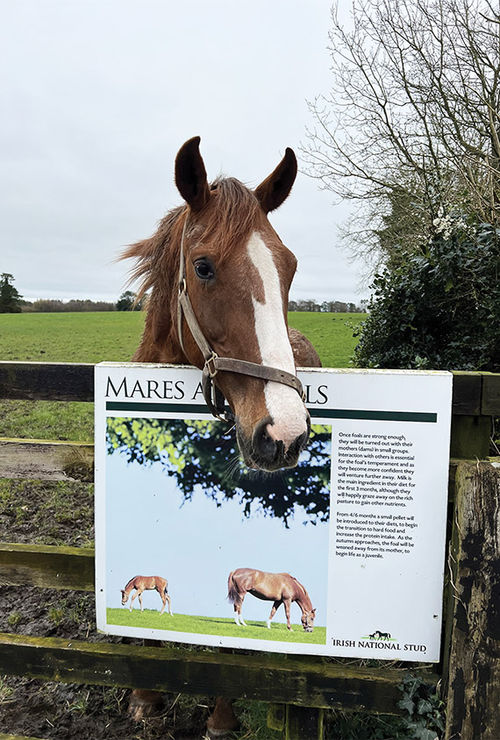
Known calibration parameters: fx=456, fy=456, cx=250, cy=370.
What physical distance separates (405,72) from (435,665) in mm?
8970

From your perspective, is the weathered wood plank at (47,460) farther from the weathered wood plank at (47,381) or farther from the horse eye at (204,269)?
the horse eye at (204,269)

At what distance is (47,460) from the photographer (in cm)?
221

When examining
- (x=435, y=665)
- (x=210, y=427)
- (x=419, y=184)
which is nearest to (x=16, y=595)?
(x=210, y=427)

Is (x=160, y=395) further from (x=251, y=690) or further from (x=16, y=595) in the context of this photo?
(x=16, y=595)

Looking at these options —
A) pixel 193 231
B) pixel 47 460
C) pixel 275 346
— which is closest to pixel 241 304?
pixel 275 346

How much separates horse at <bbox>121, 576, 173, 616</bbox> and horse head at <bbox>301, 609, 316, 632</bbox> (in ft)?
1.93

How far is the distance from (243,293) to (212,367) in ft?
1.02

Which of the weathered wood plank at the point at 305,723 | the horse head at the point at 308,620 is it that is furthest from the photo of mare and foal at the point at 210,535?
the weathered wood plank at the point at 305,723

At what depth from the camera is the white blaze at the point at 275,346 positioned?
150cm

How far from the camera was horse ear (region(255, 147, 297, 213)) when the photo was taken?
2113mm

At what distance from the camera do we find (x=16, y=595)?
3555mm

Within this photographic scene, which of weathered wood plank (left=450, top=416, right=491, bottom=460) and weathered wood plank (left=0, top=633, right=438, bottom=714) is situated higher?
weathered wood plank (left=450, top=416, right=491, bottom=460)

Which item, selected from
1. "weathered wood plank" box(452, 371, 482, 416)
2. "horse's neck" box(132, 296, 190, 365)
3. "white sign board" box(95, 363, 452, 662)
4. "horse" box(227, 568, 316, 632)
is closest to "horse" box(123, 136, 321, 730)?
"horse's neck" box(132, 296, 190, 365)

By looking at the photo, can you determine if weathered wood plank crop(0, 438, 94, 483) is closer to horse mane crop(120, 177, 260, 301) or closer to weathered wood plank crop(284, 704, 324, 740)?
horse mane crop(120, 177, 260, 301)
